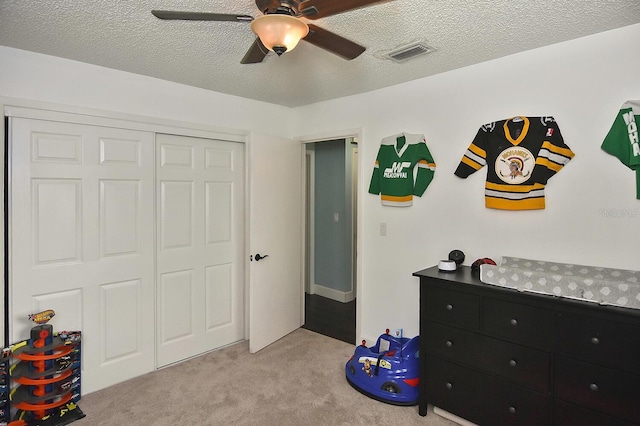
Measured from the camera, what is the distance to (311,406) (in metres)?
2.44

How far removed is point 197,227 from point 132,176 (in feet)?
2.25

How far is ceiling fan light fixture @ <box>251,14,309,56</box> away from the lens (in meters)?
1.36

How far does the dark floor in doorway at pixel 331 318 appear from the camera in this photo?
3717 millimetres

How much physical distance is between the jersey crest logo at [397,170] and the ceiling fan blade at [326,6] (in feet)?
5.64

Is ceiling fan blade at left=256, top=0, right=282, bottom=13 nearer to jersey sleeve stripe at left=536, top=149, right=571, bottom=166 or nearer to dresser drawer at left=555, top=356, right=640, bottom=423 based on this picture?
jersey sleeve stripe at left=536, top=149, right=571, bottom=166

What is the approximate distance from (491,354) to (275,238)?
2.09 metres

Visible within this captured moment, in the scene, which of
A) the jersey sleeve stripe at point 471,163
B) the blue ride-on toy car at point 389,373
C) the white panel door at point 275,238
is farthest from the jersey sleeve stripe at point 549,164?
the white panel door at point 275,238

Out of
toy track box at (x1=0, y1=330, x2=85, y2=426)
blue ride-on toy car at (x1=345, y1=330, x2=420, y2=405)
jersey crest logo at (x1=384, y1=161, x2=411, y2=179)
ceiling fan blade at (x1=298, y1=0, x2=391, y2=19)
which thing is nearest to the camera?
ceiling fan blade at (x1=298, y1=0, x2=391, y2=19)

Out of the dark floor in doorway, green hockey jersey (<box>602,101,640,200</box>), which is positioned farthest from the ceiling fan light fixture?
the dark floor in doorway

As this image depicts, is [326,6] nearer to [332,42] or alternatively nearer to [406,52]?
[332,42]

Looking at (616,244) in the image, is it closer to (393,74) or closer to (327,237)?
(393,74)

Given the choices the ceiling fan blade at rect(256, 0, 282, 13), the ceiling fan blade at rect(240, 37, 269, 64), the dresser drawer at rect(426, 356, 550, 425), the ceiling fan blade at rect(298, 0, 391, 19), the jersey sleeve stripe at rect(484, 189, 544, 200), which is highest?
the ceiling fan blade at rect(256, 0, 282, 13)

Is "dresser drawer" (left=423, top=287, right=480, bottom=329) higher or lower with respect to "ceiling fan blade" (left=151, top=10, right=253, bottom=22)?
lower

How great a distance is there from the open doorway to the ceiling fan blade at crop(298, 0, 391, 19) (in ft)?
10.3
